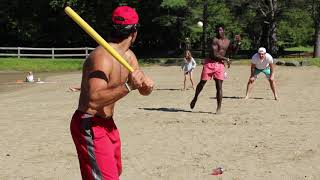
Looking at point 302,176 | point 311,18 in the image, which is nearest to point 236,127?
point 302,176

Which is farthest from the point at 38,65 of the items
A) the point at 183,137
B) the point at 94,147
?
the point at 94,147

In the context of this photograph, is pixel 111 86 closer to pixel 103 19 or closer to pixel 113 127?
pixel 113 127

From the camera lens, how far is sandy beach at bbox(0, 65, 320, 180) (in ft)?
23.3

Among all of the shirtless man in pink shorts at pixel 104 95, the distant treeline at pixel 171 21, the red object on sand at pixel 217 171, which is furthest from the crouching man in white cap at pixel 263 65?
the distant treeline at pixel 171 21

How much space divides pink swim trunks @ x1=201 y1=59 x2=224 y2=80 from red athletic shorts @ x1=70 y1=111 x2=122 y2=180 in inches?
285

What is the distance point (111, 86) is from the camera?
432 cm

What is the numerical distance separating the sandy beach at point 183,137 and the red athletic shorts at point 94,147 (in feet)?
7.85

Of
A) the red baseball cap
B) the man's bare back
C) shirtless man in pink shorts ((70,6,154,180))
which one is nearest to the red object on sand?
shirtless man in pink shorts ((70,6,154,180))

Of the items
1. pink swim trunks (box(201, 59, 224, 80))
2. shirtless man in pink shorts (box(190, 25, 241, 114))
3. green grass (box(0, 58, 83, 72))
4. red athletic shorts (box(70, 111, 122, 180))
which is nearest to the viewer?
red athletic shorts (box(70, 111, 122, 180))

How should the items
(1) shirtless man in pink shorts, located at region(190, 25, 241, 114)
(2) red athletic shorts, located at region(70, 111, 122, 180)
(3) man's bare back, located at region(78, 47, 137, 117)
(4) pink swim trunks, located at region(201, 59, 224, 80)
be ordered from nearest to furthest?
(3) man's bare back, located at region(78, 47, 137, 117), (2) red athletic shorts, located at region(70, 111, 122, 180), (1) shirtless man in pink shorts, located at region(190, 25, 241, 114), (4) pink swim trunks, located at region(201, 59, 224, 80)

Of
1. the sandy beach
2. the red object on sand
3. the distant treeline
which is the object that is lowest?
the distant treeline

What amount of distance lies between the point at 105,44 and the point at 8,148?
482 centimetres

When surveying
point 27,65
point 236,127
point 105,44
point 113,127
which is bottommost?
point 27,65

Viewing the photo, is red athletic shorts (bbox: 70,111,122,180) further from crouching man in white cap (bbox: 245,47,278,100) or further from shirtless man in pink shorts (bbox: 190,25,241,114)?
crouching man in white cap (bbox: 245,47,278,100)
